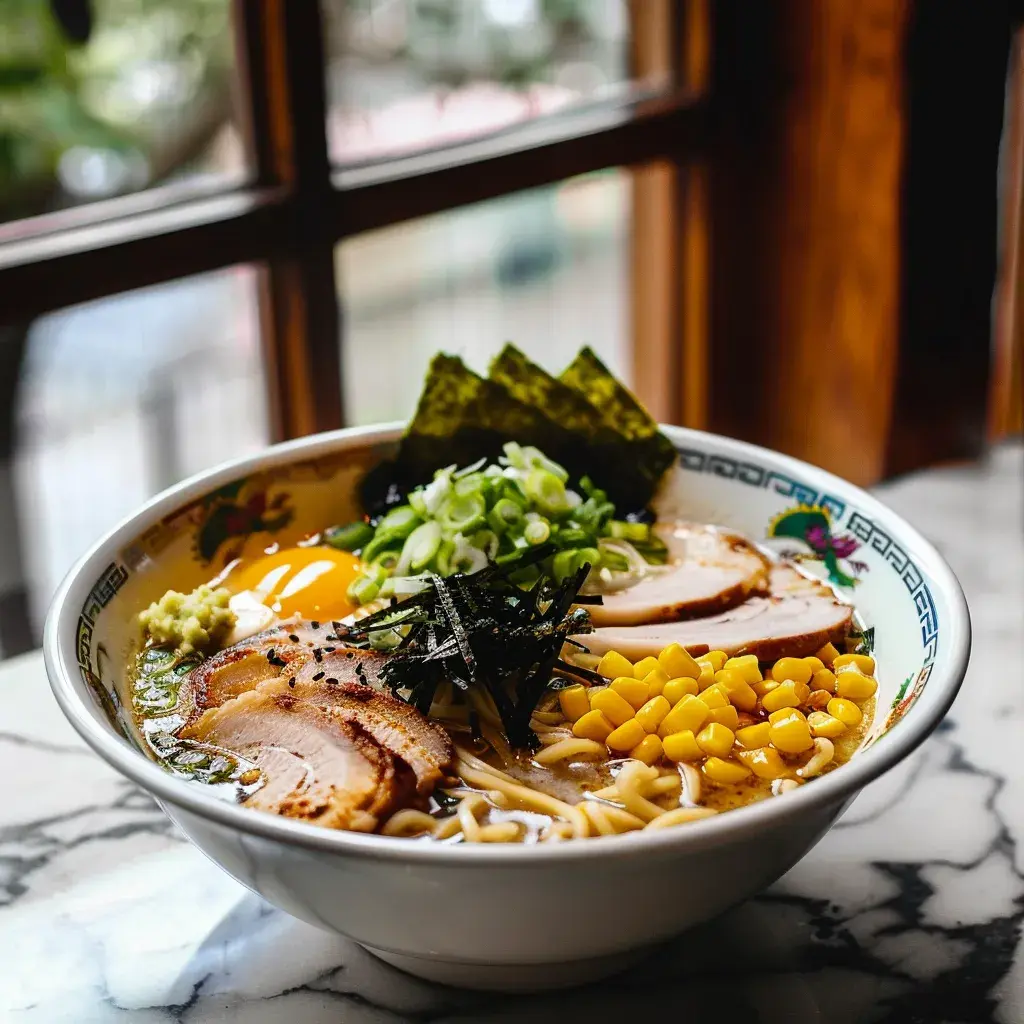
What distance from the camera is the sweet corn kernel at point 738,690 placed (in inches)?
57.6

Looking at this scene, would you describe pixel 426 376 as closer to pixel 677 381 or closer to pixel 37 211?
pixel 37 211

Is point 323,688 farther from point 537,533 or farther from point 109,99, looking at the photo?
point 109,99

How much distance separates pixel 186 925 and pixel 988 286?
214 centimetres

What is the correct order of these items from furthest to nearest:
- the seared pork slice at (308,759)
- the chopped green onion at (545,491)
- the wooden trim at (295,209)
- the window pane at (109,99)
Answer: the window pane at (109,99) → the wooden trim at (295,209) → the chopped green onion at (545,491) → the seared pork slice at (308,759)

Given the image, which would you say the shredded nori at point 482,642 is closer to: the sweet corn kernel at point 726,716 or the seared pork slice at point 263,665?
the seared pork slice at point 263,665

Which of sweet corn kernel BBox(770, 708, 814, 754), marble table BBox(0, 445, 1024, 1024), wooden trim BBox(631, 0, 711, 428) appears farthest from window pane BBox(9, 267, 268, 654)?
sweet corn kernel BBox(770, 708, 814, 754)

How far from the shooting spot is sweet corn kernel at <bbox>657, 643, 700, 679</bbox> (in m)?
1.50

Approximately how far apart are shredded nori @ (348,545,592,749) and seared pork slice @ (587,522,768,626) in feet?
0.52

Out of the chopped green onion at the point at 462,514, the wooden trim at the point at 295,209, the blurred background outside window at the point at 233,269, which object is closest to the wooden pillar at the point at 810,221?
the blurred background outside window at the point at 233,269

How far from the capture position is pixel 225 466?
1738 mm

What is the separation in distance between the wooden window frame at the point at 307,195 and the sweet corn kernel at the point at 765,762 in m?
1.34

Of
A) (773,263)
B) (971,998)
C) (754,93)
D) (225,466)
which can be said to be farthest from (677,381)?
(971,998)

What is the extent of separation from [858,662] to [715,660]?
17cm

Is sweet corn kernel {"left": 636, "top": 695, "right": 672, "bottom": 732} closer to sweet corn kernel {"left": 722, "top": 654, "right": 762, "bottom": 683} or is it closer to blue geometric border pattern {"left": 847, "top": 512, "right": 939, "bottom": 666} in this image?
sweet corn kernel {"left": 722, "top": 654, "right": 762, "bottom": 683}
